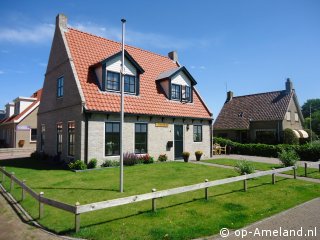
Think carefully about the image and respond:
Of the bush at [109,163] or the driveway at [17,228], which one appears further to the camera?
the bush at [109,163]

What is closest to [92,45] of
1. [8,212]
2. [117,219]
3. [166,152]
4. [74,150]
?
[74,150]

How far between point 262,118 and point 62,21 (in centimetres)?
2762

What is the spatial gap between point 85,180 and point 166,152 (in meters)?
8.99

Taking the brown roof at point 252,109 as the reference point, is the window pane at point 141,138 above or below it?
below

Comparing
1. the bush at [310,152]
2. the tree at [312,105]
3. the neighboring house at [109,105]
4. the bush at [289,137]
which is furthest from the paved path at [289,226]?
the tree at [312,105]

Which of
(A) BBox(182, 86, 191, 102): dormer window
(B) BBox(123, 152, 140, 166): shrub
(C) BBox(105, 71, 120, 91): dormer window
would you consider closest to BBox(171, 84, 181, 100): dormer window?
(A) BBox(182, 86, 191, 102): dormer window

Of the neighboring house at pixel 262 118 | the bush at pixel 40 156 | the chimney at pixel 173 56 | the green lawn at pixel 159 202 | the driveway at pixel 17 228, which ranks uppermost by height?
the chimney at pixel 173 56

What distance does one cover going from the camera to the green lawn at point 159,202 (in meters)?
7.21

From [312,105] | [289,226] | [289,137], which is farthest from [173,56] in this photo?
[312,105]

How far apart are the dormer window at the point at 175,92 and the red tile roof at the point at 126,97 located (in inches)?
23.2

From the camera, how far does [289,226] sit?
7.55 metres

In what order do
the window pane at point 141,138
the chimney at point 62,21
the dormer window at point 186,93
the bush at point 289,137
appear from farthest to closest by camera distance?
the bush at point 289,137
the dormer window at point 186,93
the chimney at point 62,21
the window pane at point 141,138

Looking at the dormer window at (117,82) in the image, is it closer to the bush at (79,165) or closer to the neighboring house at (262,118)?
the bush at (79,165)

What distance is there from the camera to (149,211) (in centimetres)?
869
